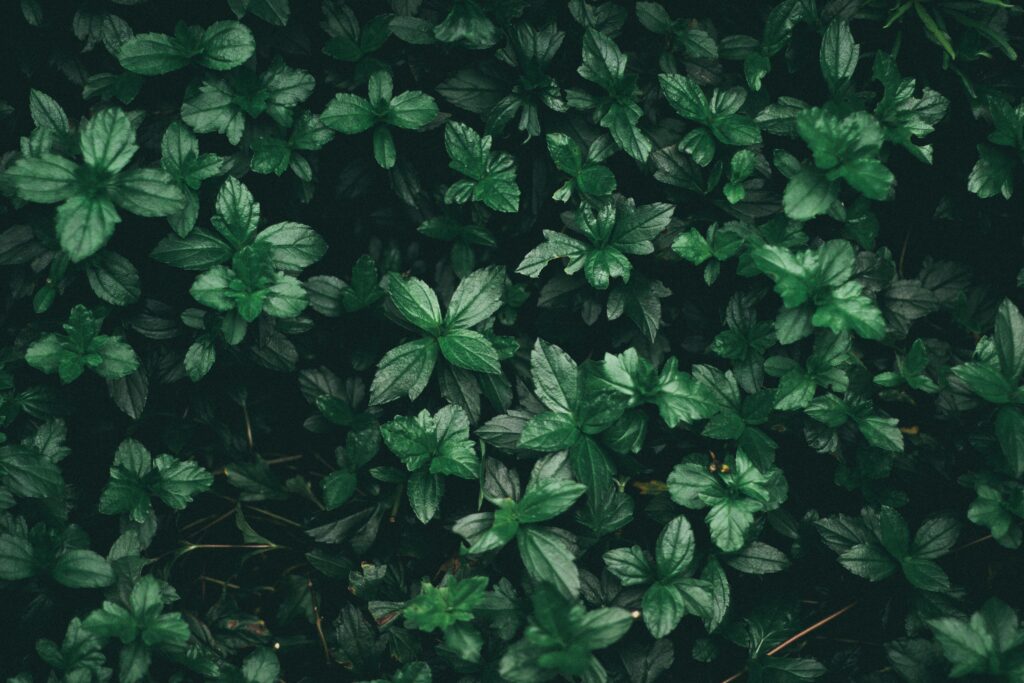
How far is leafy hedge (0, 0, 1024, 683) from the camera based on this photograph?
6.29 feet

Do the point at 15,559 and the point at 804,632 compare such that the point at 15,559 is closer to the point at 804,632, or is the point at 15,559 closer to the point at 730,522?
the point at 730,522

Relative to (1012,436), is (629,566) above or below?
below

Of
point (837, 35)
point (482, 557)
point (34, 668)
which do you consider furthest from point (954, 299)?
point (34, 668)

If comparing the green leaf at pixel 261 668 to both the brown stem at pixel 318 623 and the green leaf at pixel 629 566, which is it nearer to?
the brown stem at pixel 318 623

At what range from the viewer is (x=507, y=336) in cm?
214

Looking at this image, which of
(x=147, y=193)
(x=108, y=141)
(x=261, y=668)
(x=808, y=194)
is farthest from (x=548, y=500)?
(x=108, y=141)

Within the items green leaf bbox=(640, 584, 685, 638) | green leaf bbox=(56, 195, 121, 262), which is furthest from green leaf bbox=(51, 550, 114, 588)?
green leaf bbox=(640, 584, 685, 638)

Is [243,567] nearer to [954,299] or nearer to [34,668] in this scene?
[34,668]

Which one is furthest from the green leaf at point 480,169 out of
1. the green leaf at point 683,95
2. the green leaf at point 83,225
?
the green leaf at point 83,225

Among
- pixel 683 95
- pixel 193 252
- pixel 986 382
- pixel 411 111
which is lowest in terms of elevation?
pixel 193 252

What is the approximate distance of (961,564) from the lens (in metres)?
2.16

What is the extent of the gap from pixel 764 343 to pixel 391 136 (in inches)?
45.2

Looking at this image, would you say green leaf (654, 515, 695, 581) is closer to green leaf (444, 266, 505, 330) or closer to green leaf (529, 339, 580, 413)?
green leaf (529, 339, 580, 413)

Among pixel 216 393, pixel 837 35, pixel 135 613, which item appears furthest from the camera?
pixel 216 393
